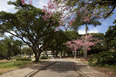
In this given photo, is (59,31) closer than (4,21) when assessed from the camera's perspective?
No

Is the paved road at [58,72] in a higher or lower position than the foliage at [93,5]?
lower

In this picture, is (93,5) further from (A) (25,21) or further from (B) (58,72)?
(A) (25,21)

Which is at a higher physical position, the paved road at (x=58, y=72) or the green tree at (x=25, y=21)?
the green tree at (x=25, y=21)

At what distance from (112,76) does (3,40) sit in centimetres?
3734

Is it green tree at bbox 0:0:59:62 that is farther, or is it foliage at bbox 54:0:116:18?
green tree at bbox 0:0:59:62

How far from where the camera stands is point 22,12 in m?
12.5

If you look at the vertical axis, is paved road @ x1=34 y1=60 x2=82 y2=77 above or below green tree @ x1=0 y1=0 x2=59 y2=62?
below

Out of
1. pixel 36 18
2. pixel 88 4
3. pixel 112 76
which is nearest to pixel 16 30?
pixel 36 18

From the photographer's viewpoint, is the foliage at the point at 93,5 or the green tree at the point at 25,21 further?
the green tree at the point at 25,21

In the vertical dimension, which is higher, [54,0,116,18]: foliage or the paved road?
[54,0,116,18]: foliage


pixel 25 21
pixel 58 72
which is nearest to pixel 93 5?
pixel 58 72

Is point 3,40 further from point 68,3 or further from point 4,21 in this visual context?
point 68,3

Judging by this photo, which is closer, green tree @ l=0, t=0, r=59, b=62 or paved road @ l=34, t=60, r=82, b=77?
paved road @ l=34, t=60, r=82, b=77

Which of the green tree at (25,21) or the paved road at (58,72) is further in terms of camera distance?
the green tree at (25,21)
